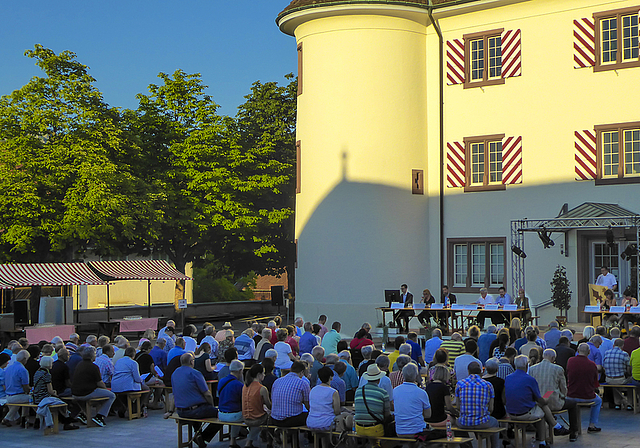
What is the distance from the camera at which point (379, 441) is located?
10.0 meters

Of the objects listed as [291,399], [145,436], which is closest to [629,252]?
[291,399]

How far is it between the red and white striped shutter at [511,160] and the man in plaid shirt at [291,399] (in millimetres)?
16321

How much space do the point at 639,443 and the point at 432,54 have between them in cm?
1830

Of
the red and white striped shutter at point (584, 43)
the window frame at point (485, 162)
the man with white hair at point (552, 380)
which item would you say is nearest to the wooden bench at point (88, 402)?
the man with white hair at point (552, 380)

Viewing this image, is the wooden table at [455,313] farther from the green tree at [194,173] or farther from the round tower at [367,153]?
the green tree at [194,173]

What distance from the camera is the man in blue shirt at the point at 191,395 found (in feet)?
37.7

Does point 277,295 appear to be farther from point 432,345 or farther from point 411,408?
point 411,408

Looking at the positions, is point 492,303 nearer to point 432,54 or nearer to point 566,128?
point 566,128

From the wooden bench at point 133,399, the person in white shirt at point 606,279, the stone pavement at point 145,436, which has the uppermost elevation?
the person in white shirt at point 606,279

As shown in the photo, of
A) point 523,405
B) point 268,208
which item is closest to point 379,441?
point 523,405

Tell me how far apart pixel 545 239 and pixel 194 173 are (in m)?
15.1

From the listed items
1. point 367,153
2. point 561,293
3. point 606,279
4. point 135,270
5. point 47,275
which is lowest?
point 561,293

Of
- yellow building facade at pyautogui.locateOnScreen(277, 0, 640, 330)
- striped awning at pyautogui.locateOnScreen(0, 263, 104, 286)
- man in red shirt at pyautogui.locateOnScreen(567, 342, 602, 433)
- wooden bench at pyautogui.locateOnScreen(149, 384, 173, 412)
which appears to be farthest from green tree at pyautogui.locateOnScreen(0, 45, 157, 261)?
man in red shirt at pyautogui.locateOnScreen(567, 342, 602, 433)

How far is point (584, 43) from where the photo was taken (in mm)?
24250
